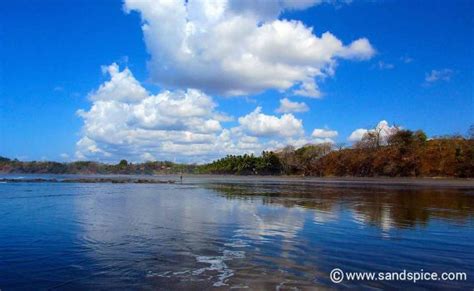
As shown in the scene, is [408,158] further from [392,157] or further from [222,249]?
[222,249]

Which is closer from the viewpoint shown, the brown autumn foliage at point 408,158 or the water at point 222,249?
the water at point 222,249

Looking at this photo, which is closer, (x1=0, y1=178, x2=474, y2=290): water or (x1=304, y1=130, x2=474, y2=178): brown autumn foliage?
(x1=0, y1=178, x2=474, y2=290): water

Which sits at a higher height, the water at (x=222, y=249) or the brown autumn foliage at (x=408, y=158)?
the brown autumn foliage at (x=408, y=158)

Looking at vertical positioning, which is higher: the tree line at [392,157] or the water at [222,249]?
the tree line at [392,157]

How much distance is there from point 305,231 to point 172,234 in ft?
18.4

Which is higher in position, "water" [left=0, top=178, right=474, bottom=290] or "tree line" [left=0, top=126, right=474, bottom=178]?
"tree line" [left=0, top=126, right=474, bottom=178]

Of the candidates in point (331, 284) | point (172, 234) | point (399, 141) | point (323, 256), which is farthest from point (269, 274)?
point (399, 141)

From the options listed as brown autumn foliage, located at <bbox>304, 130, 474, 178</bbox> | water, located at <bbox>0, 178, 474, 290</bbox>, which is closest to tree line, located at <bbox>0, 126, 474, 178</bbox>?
brown autumn foliage, located at <bbox>304, 130, 474, 178</bbox>

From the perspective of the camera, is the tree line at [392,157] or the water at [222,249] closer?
the water at [222,249]

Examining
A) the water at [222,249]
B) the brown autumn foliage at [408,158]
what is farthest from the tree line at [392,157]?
the water at [222,249]

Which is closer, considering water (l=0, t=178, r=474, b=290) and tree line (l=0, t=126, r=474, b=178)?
water (l=0, t=178, r=474, b=290)

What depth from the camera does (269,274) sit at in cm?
985

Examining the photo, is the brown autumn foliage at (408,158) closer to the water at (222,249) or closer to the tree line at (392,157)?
the tree line at (392,157)

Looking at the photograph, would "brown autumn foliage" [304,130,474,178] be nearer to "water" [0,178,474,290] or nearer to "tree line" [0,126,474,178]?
"tree line" [0,126,474,178]
